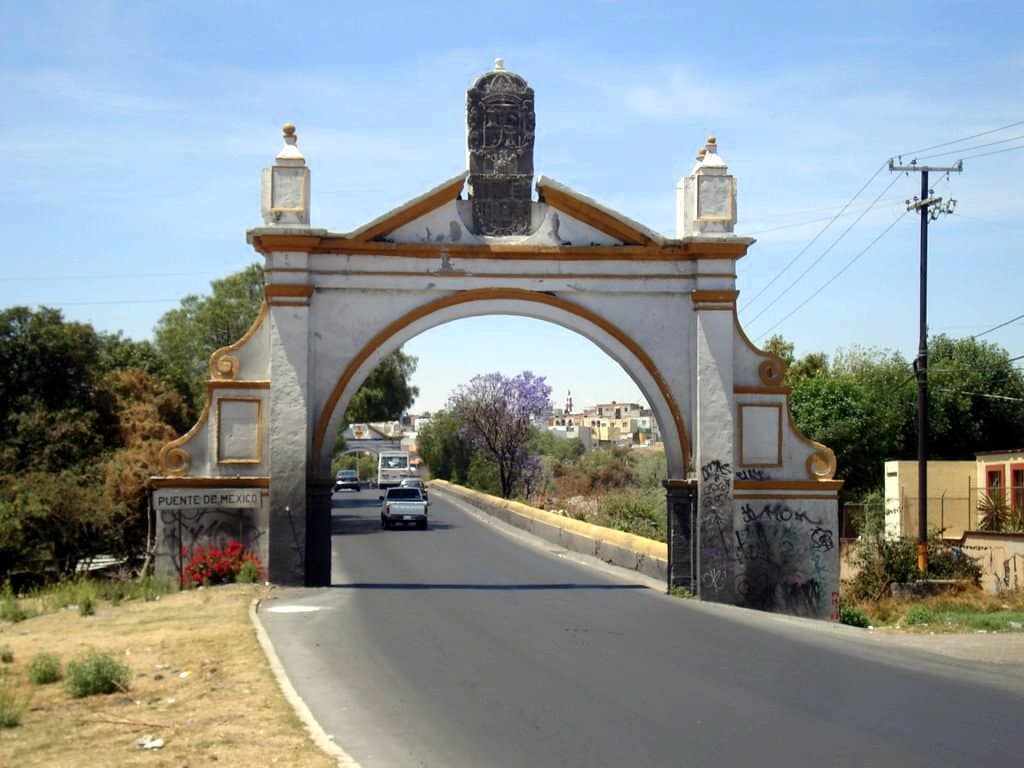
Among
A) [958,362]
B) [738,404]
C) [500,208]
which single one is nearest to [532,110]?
[500,208]

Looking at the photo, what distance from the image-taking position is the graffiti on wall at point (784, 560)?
59.0 feet

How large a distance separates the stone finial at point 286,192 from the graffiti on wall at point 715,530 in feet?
23.0

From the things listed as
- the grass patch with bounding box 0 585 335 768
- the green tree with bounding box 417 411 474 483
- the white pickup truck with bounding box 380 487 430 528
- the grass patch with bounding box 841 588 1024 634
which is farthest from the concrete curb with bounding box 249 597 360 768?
the green tree with bounding box 417 411 474 483

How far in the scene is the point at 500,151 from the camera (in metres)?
18.2

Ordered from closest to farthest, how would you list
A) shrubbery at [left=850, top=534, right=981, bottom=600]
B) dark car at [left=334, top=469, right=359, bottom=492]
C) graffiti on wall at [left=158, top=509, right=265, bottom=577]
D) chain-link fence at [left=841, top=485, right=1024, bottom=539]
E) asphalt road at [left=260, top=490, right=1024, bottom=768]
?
1. asphalt road at [left=260, top=490, right=1024, bottom=768]
2. graffiti on wall at [left=158, top=509, right=265, bottom=577]
3. shrubbery at [left=850, top=534, right=981, bottom=600]
4. chain-link fence at [left=841, top=485, right=1024, bottom=539]
5. dark car at [left=334, top=469, right=359, bottom=492]

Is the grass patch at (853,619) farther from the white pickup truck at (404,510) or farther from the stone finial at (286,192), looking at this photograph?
the white pickup truck at (404,510)

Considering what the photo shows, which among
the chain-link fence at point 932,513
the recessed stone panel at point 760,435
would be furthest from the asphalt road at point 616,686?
the chain-link fence at point 932,513

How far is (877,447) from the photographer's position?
44.2 m

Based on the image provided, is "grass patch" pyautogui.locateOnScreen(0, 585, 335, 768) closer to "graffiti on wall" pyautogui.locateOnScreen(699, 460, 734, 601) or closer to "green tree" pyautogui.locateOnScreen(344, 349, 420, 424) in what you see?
"graffiti on wall" pyautogui.locateOnScreen(699, 460, 734, 601)

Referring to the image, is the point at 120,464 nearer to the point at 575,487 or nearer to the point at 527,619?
the point at 527,619

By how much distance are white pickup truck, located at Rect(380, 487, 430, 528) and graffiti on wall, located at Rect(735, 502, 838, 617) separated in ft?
68.2

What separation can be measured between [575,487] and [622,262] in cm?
4236

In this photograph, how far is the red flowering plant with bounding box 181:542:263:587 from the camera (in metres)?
17.3

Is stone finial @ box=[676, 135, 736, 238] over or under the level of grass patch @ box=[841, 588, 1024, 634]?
over
